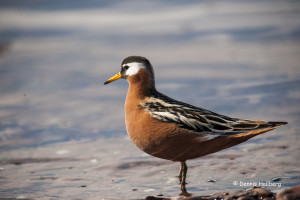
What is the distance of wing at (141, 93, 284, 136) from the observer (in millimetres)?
7883

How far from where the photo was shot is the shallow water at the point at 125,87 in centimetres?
863

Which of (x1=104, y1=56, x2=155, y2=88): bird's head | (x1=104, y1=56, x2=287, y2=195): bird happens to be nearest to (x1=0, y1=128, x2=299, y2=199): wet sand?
(x1=104, y1=56, x2=287, y2=195): bird

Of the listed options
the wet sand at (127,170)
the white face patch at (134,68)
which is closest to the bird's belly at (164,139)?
the wet sand at (127,170)

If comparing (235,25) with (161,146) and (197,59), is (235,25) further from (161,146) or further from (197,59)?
(161,146)

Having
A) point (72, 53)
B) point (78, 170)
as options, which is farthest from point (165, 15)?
point (78, 170)

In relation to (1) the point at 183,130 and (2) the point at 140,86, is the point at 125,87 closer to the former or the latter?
(2) the point at 140,86

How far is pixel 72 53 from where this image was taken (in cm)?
1688

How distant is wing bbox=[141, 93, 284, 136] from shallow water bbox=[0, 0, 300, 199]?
0.80m

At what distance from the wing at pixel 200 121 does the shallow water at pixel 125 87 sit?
0.80 meters

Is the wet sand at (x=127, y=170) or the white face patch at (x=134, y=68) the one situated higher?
the white face patch at (x=134, y=68)

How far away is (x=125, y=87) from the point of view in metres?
14.2

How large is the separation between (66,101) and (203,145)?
5.90 meters

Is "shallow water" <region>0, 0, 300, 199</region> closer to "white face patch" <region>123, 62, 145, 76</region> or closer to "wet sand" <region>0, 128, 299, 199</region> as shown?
"wet sand" <region>0, 128, 299, 199</region>

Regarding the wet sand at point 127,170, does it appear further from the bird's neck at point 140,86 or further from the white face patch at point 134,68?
the white face patch at point 134,68
